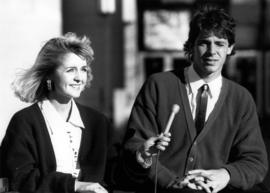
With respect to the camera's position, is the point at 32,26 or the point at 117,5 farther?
the point at 117,5

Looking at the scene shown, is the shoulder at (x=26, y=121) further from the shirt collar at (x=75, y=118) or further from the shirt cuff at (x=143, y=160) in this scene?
the shirt cuff at (x=143, y=160)

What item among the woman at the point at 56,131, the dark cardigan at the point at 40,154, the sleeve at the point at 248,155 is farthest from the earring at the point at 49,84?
the sleeve at the point at 248,155

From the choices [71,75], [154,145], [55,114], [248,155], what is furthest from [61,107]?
[248,155]

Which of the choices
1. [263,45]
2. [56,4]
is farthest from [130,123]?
[263,45]

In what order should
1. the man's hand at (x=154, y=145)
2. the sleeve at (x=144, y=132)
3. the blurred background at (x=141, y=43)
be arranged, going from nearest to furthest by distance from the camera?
the man's hand at (x=154, y=145) < the sleeve at (x=144, y=132) < the blurred background at (x=141, y=43)

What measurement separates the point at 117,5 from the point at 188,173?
384 inches

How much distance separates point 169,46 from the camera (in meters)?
13.0

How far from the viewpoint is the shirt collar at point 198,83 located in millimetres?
3178

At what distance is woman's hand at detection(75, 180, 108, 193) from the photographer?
2812 mm

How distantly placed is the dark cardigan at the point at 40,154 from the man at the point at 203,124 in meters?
0.17

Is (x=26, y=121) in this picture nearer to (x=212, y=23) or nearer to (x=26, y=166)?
(x=26, y=166)

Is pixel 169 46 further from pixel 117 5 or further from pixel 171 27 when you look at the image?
pixel 117 5

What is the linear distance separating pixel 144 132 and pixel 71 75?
0.43m

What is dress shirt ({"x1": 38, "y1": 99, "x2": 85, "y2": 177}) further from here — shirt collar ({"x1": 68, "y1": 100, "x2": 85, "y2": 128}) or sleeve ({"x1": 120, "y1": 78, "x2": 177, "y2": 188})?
sleeve ({"x1": 120, "y1": 78, "x2": 177, "y2": 188})
